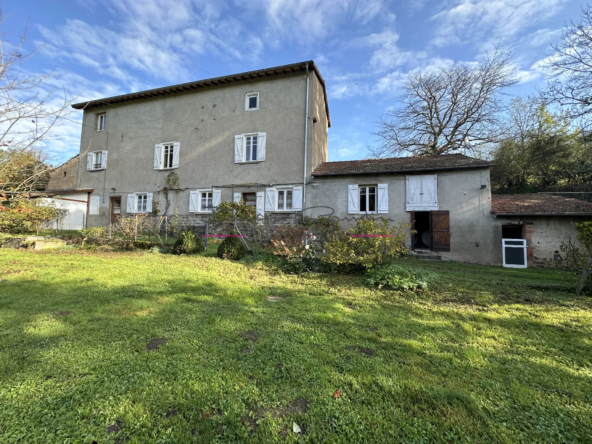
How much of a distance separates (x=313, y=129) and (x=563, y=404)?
1186 cm

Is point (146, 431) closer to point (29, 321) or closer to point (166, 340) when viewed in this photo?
point (166, 340)

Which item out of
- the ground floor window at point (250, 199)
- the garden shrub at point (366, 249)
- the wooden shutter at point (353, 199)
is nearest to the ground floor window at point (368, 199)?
the wooden shutter at point (353, 199)

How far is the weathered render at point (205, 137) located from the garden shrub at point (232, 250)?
516cm

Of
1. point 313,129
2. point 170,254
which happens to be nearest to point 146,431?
point 170,254

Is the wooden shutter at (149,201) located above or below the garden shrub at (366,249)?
above

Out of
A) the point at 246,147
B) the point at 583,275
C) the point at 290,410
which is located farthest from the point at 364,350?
the point at 246,147

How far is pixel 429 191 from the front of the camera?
33.6 feet

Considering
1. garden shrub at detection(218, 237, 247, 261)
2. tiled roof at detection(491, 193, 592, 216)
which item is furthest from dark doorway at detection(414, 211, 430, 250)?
garden shrub at detection(218, 237, 247, 261)

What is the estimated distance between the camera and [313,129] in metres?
12.2

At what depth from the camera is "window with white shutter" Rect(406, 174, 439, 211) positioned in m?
10.2

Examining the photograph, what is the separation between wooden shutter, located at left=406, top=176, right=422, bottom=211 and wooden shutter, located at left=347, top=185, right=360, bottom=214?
6.63ft

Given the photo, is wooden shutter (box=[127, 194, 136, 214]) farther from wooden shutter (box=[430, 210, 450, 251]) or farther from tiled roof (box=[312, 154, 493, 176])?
wooden shutter (box=[430, 210, 450, 251])

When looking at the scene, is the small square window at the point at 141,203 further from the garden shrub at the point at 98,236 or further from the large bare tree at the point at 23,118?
the large bare tree at the point at 23,118

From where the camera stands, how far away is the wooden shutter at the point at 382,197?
35.2ft
